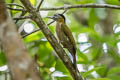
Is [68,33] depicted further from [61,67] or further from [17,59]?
[17,59]

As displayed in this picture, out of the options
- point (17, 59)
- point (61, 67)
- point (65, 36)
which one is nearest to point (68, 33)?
point (65, 36)

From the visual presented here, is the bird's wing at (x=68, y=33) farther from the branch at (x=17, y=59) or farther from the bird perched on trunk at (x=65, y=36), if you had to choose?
the branch at (x=17, y=59)

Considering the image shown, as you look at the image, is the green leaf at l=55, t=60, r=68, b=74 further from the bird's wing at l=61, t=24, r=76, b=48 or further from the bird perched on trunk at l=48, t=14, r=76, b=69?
the bird's wing at l=61, t=24, r=76, b=48

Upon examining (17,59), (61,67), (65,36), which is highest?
(65,36)

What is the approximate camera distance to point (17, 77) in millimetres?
1092

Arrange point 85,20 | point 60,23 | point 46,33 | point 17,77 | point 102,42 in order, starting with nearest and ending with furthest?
point 17,77, point 46,33, point 60,23, point 102,42, point 85,20

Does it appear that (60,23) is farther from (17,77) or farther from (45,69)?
(17,77)

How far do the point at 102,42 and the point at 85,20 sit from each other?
2.77m

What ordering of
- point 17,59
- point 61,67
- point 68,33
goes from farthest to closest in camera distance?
1. point 68,33
2. point 61,67
3. point 17,59

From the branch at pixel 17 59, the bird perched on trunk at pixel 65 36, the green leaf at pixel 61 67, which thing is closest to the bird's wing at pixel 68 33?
the bird perched on trunk at pixel 65 36

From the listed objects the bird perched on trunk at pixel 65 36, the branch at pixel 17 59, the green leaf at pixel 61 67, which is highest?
the bird perched on trunk at pixel 65 36

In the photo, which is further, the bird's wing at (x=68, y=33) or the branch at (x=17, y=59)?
the bird's wing at (x=68, y=33)

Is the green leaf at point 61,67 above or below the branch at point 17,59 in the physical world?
above

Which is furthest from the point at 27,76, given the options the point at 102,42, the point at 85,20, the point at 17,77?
the point at 85,20
